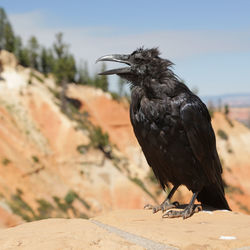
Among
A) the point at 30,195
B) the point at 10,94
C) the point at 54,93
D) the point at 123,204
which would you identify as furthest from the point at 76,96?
the point at 30,195

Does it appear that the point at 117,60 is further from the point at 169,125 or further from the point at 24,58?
the point at 24,58

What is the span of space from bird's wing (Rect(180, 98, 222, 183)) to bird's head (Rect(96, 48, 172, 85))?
0.69m

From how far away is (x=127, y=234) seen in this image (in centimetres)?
372

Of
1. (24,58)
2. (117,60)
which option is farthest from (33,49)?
(117,60)

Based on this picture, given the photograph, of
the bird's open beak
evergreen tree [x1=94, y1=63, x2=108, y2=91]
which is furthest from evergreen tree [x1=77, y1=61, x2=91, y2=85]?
the bird's open beak

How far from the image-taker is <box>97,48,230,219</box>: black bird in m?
4.95

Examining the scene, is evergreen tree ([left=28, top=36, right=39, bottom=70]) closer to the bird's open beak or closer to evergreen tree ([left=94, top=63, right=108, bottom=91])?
evergreen tree ([left=94, top=63, right=108, bottom=91])

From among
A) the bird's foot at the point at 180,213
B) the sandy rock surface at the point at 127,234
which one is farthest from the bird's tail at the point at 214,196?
the sandy rock surface at the point at 127,234

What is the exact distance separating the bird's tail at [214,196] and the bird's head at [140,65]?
192 centimetres

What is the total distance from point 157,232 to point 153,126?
63.5 inches

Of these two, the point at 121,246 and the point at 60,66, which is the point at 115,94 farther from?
the point at 121,246

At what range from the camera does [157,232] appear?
3779 millimetres

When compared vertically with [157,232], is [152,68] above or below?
above

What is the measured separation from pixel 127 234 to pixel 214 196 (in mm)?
2335
